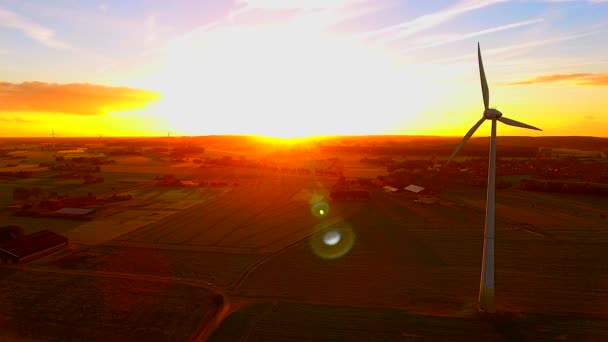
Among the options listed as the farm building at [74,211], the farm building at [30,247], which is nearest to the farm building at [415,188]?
the farm building at [74,211]

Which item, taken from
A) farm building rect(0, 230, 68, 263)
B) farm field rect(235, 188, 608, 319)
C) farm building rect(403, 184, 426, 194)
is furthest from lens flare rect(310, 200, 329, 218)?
farm building rect(0, 230, 68, 263)

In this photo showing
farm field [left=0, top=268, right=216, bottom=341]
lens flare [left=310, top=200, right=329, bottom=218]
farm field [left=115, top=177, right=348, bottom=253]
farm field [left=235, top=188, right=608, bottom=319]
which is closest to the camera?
farm field [left=0, top=268, right=216, bottom=341]

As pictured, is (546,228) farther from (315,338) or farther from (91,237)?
(91,237)

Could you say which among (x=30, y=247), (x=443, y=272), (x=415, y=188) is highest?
(x=415, y=188)

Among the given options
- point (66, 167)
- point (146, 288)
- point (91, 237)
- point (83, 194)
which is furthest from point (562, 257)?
point (66, 167)

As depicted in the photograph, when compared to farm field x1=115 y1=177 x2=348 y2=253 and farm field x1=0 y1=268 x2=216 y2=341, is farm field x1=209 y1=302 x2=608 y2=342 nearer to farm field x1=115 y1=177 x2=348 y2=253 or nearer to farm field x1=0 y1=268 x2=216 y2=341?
farm field x1=0 y1=268 x2=216 y2=341

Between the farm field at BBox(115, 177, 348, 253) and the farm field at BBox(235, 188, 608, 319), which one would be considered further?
the farm field at BBox(115, 177, 348, 253)

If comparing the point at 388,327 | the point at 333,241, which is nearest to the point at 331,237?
the point at 333,241

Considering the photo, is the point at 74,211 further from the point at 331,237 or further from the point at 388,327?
the point at 388,327

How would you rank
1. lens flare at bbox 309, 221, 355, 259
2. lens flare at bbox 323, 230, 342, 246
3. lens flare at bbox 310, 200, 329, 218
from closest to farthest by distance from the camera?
lens flare at bbox 309, 221, 355, 259, lens flare at bbox 323, 230, 342, 246, lens flare at bbox 310, 200, 329, 218
